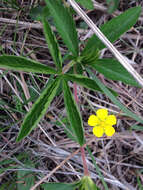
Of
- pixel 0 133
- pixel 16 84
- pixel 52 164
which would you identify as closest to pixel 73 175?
pixel 52 164

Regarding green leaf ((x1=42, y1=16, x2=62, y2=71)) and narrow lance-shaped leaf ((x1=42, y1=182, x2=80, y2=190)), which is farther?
narrow lance-shaped leaf ((x1=42, y1=182, x2=80, y2=190))

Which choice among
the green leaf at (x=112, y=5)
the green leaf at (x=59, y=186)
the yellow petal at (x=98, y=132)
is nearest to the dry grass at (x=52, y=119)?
the green leaf at (x=112, y=5)

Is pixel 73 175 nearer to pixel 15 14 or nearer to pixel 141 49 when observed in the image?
pixel 141 49

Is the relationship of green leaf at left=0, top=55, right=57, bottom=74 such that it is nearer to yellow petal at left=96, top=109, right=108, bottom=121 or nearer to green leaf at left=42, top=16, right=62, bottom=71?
green leaf at left=42, top=16, right=62, bottom=71

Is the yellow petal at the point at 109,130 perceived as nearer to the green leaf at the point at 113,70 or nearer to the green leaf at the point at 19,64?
the green leaf at the point at 113,70

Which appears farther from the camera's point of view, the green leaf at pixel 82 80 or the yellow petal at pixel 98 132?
the yellow petal at pixel 98 132

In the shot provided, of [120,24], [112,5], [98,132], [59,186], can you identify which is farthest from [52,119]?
[112,5]

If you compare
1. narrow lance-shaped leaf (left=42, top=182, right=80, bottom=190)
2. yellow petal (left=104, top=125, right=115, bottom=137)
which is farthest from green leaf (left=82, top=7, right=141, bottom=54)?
narrow lance-shaped leaf (left=42, top=182, right=80, bottom=190)
